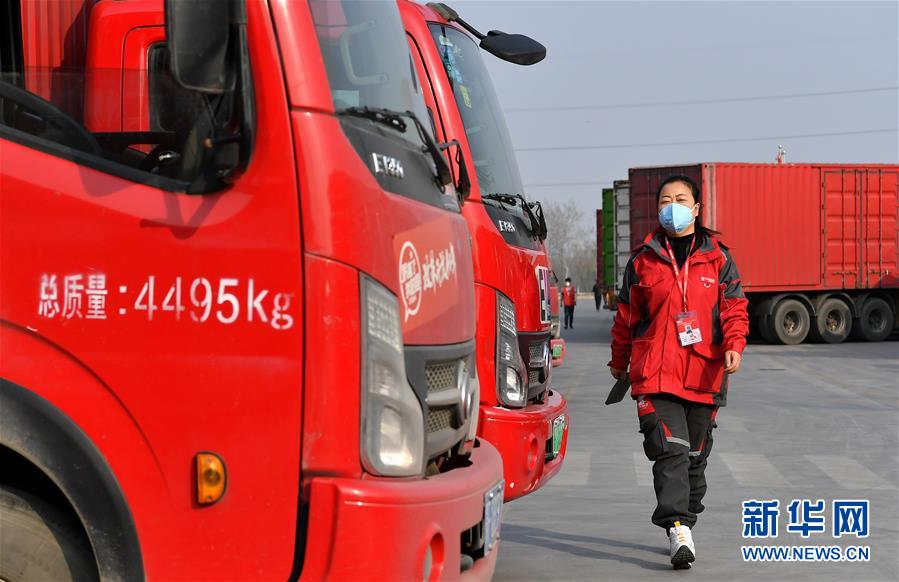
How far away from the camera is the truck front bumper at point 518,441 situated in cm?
583

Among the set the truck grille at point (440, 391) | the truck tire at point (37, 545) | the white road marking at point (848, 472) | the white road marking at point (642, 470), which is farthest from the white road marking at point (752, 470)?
the truck tire at point (37, 545)

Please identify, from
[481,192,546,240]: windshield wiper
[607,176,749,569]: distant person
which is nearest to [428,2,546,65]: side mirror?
[481,192,546,240]: windshield wiper

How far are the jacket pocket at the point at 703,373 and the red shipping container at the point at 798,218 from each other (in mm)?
21405

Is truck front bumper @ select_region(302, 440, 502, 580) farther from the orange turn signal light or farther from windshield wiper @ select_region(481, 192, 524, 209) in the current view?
windshield wiper @ select_region(481, 192, 524, 209)

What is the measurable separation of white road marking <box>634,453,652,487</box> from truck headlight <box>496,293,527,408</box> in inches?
124

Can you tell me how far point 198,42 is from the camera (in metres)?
3.21

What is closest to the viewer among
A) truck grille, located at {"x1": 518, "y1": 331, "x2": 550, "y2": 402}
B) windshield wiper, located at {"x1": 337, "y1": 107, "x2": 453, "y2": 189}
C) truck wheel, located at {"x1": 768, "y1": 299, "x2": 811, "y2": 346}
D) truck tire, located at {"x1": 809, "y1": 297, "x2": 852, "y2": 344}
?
windshield wiper, located at {"x1": 337, "y1": 107, "x2": 453, "y2": 189}

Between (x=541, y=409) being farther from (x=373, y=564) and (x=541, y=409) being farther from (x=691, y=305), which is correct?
(x=373, y=564)

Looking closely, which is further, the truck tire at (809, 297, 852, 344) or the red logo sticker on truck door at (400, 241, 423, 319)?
the truck tire at (809, 297, 852, 344)

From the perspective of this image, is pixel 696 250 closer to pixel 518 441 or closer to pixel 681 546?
pixel 518 441

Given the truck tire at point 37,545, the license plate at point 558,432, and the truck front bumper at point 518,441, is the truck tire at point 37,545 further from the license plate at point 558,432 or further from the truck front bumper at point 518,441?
the license plate at point 558,432

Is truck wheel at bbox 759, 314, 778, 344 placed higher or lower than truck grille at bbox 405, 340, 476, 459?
lower

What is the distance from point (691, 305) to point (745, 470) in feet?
12.7

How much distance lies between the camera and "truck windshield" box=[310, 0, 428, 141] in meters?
3.53
